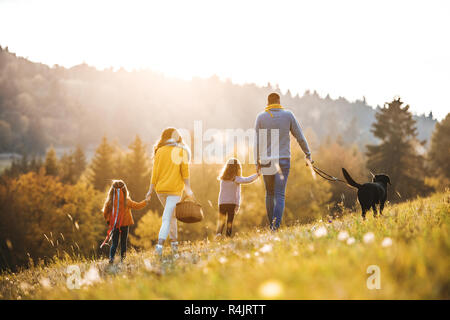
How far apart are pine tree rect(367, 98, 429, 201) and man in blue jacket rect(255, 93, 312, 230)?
2483cm

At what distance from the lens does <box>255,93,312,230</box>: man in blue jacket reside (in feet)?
20.6

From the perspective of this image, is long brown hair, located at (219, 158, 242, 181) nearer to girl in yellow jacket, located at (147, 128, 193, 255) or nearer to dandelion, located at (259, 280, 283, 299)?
girl in yellow jacket, located at (147, 128, 193, 255)

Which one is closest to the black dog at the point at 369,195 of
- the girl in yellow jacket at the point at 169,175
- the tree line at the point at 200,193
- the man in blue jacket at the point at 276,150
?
the man in blue jacket at the point at 276,150

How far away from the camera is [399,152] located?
29906 mm

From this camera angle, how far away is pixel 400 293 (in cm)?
204

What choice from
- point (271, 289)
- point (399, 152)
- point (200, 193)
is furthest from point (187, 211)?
point (399, 152)

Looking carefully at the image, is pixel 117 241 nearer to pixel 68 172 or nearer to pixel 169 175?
pixel 169 175

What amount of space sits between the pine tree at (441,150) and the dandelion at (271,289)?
36741 millimetres

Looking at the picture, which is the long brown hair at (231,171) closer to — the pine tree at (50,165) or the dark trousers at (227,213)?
the dark trousers at (227,213)

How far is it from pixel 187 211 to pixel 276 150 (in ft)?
6.87

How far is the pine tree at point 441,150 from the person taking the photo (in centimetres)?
3275
